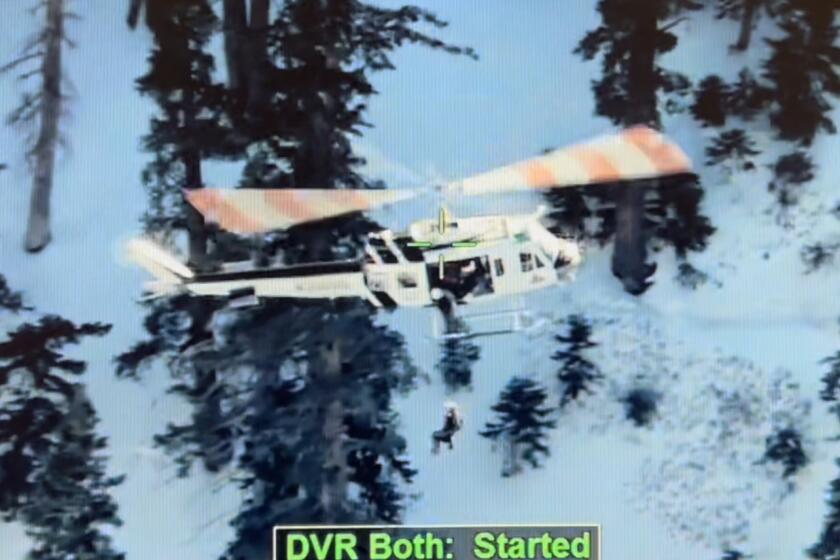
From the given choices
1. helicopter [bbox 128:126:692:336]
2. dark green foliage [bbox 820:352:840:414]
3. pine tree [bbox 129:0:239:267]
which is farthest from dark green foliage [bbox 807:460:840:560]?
pine tree [bbox 129:0:239:267]

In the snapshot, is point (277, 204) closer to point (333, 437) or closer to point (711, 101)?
point (333, 437)

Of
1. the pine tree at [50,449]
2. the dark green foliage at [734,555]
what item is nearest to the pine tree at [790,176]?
the dark green foliage at [734,555]

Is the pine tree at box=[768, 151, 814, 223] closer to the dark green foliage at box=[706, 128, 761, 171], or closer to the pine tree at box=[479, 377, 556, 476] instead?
the dark green foliage at box=[706, 128, 761, 171]

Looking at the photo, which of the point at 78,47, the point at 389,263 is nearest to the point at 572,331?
the point at 389,263

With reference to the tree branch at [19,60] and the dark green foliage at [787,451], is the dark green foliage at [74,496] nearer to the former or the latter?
the tree branch at [19,60]

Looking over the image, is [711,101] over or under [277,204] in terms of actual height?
over

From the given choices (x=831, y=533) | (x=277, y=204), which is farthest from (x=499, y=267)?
(x=831, y=533)
